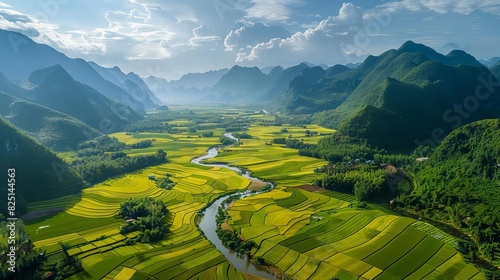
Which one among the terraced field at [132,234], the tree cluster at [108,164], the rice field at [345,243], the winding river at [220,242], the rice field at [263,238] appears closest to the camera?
the rice field at [345,243]

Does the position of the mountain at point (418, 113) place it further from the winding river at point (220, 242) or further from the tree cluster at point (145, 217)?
the tree cluster at point (145, 217)

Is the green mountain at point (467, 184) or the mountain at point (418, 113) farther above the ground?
the mountain at point (418, 113)

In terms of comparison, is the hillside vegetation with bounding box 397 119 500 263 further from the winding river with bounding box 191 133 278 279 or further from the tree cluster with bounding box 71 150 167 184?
the tree cluster with bounding box 71 150 167 184

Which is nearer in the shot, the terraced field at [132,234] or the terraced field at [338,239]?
the terraced field at [338,239]

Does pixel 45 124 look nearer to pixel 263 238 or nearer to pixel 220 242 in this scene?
pixel 220 242

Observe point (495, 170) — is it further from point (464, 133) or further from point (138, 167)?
point (138, 167)

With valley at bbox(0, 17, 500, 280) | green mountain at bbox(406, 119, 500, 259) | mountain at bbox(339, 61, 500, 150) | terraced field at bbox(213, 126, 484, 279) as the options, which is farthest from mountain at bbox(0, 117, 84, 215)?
mountain at bbox(339, 61, 500, 150)

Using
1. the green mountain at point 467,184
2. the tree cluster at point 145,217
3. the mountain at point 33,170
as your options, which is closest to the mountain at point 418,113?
the green mountain at point 467,184
